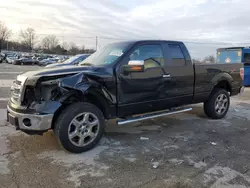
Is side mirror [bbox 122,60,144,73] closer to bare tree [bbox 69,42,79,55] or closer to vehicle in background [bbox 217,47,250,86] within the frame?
vehicle in background [bbox 217,47,250,86]

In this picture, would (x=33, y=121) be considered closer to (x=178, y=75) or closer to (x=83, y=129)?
(x=83, y=129)

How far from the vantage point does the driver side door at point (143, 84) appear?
4.34m

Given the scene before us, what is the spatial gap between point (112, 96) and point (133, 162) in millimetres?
1194

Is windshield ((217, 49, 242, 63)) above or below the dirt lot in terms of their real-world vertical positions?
above

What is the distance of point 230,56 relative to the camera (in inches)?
554

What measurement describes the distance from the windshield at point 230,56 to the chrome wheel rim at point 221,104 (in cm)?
A: 803

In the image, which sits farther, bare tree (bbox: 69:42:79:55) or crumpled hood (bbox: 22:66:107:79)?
bare tree (bbox: 69:42:79:55)

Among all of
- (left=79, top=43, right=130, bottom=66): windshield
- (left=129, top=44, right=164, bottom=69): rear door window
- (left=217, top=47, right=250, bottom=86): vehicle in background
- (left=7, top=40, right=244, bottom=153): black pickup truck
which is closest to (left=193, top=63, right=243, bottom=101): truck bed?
(left=7, top=40, right=244, bottom=153): black pickup truck

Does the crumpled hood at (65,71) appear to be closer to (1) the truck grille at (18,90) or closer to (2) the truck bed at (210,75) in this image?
(1) the truck grille at (18,90)

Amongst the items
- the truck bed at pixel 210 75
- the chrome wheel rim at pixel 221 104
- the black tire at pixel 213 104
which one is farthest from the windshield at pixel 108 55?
Answer: the chrome wheel rim at pixel 221 104

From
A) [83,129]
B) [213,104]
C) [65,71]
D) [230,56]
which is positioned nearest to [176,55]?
[213,104]

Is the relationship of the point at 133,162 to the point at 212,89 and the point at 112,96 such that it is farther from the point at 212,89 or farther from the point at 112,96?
the point at 212,89

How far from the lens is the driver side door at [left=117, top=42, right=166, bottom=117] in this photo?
14.2 ft

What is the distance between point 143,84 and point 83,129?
1422mm
